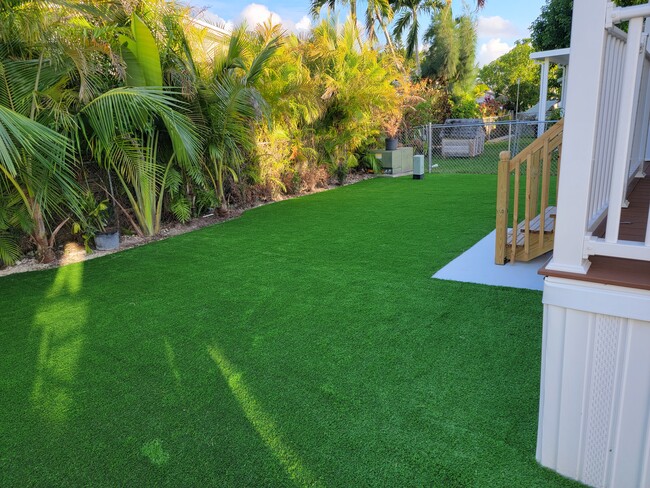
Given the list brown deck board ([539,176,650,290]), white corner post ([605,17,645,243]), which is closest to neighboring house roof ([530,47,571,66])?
brown deck board ([539,176,650,290])

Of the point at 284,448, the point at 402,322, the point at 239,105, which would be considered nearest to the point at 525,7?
the point at 239,105

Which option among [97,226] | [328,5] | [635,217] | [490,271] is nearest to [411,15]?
[328,5]

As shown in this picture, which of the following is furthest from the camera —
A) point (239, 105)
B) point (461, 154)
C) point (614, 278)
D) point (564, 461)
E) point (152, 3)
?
point (461, 154)

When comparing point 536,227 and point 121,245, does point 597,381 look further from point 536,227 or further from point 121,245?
point 121,245

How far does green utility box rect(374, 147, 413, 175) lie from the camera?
1245 centimetres

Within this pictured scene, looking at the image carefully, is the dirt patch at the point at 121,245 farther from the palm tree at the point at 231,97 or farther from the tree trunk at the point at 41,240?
the palm tree at the point at 231,97

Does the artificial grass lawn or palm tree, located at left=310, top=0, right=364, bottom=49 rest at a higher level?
palm tree, located at left=310, top=0, right=364, bottom=49

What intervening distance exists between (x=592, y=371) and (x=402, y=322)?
171cm

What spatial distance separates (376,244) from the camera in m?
5.59

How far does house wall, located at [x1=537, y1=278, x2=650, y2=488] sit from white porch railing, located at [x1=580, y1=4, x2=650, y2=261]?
0.58ft

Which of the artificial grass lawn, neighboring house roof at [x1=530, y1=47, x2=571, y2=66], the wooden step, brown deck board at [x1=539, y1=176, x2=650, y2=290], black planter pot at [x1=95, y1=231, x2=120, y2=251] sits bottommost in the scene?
the artificial grass lawn

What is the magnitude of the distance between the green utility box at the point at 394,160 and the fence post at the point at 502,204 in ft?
26.9

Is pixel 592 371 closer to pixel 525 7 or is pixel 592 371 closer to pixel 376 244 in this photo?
pixel 376 244

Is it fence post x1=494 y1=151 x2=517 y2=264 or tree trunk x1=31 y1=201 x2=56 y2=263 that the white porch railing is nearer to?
fence post x1=494 y1=151 x2=517 y2=264
